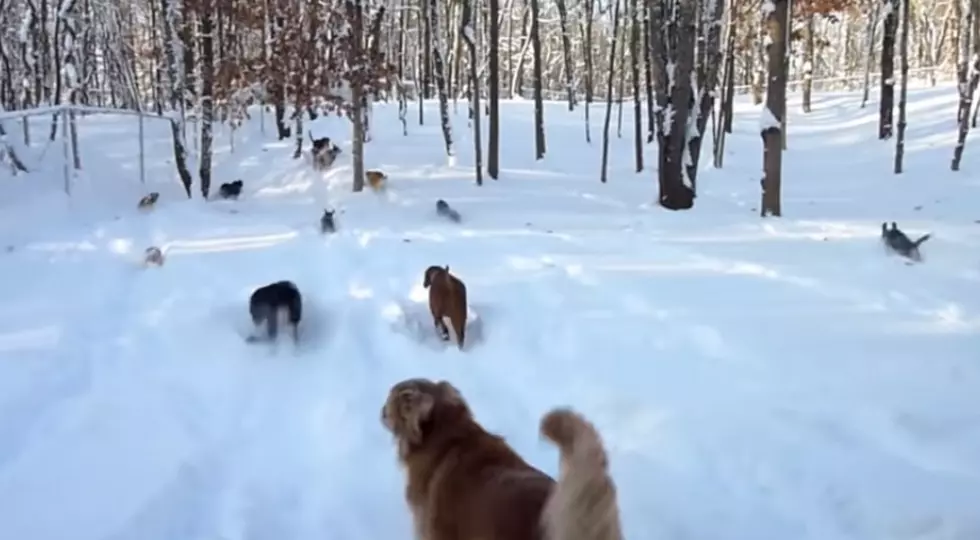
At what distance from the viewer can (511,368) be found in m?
6.41

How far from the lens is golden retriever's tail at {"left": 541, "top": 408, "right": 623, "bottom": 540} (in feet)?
7.86

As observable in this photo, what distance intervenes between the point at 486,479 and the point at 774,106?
10.7 metres

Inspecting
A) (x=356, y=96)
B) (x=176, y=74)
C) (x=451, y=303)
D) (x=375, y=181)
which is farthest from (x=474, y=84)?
(x=451, y=303)

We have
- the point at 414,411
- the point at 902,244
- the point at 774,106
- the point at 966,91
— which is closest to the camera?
the point at 414,411

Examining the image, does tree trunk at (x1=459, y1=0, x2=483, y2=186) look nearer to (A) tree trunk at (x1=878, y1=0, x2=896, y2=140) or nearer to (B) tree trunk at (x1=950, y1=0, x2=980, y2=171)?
(B) tree trunk at (x1=950, y1=0, x2=980, y2=171)

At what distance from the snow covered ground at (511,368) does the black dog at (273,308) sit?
0.65ft

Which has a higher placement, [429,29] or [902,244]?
[429,29]

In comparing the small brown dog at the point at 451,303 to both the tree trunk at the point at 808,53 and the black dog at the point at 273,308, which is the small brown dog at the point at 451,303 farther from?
the tree trunk at the point at 808,53

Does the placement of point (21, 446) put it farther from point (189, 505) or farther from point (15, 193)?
point (15, 193)

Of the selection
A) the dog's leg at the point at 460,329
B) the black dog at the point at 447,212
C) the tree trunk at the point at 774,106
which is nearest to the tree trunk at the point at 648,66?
the tree trunk at the point at 774,106

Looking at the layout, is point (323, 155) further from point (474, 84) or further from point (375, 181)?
point (474, 84)

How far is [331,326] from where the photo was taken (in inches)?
302

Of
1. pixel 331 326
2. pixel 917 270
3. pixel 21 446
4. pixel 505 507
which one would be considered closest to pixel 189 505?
pixel 21 446

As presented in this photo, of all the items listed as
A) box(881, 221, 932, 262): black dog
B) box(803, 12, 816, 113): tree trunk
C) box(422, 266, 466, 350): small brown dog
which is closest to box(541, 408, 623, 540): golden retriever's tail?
box(422, 266, 466, 350): small brown dog
